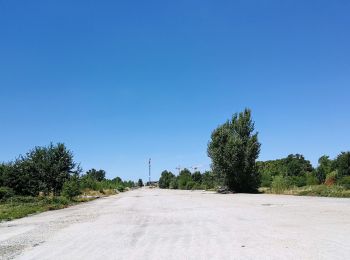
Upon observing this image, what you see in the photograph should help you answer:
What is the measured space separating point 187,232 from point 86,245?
3.42m

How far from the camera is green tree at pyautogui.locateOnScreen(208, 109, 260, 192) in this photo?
6166cm

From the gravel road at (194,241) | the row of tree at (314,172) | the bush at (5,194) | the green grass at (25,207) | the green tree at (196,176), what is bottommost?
the gravel road at (194,241)

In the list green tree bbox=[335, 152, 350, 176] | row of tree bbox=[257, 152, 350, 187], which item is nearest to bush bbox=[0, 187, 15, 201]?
row of tree bbox=[257, 152, 350, 187]

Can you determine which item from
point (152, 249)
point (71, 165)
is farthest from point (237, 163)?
point (152, 249)

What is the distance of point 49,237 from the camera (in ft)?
46.4

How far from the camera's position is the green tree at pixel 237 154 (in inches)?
2427

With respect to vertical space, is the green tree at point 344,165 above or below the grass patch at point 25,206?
above

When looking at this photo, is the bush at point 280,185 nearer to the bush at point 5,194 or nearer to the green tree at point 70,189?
the green tree at point 70,189

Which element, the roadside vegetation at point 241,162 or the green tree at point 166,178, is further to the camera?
the green tree at point 166,178

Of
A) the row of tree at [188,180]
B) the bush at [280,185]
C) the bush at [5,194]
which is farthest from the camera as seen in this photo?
the row of tree at [188,180]

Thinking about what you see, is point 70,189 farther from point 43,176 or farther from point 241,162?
point 241,162

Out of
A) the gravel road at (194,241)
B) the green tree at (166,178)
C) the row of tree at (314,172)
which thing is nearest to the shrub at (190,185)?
the row of tree at (314,172)

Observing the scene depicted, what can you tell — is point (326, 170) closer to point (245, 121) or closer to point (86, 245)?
point (245, 121)

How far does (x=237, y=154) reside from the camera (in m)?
61.4
